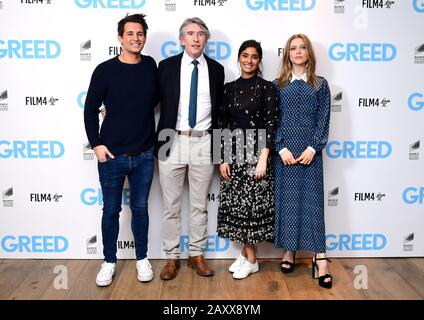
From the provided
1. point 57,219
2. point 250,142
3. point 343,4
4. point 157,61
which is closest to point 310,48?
point 343,4

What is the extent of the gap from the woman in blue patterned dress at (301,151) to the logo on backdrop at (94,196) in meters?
1.03

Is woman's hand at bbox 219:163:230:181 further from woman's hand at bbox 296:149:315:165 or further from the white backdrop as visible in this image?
woman's hand at bbox 296:149:315:165

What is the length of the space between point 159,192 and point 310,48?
1364 mm

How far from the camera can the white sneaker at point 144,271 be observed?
2943 mm

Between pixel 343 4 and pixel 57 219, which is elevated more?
pixel 343 4

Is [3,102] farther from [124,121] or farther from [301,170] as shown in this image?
[301,170]

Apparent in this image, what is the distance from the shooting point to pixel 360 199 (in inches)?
130

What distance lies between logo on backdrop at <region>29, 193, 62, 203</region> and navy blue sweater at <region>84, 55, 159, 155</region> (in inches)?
26.9

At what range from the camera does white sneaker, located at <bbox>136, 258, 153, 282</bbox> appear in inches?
116

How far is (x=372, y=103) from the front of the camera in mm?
3219

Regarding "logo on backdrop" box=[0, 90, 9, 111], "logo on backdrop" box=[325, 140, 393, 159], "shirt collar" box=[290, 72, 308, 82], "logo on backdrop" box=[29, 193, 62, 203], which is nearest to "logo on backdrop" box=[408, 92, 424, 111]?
"logo on backdrop" box=[325, 140, 393, 159]

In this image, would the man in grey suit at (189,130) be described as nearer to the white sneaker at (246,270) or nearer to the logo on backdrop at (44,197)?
the white sneaker at (246,270)

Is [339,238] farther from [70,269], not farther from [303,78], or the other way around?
[70,269]

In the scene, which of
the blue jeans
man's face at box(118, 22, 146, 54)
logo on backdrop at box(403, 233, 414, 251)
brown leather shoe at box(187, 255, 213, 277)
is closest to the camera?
man's face at box(118, 22, 146, 54)
